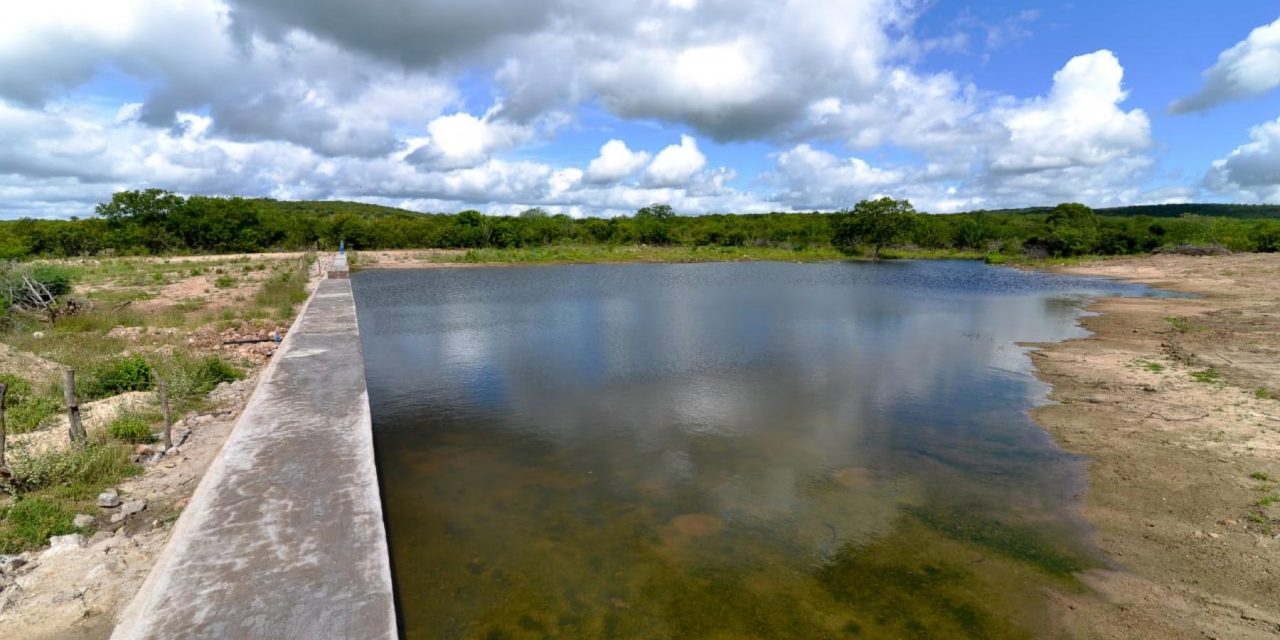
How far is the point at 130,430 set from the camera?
7.33 m

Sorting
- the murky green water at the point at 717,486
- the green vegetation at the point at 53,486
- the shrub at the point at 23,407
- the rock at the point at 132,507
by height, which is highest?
the shrub at the point at 23,407

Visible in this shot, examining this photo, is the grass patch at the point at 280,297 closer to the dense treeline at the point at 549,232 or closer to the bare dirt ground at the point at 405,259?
the bare dirt ground at the point at 405,259

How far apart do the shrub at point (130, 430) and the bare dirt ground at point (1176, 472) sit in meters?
9.67

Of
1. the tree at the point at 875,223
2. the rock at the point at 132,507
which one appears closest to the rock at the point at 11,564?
the rock at the point at 132,507

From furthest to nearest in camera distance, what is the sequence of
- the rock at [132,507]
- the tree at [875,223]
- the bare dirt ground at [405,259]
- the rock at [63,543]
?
the tree at [875,223]
the bare dirt ground at [405,259]
the rock at [132,507]
the rock at [63,543]

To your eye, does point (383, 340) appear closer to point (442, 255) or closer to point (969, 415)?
point (969, 415)

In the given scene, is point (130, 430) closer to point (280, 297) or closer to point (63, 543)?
point (63, 543)

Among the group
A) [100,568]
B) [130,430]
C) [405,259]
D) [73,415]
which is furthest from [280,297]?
[405,259]

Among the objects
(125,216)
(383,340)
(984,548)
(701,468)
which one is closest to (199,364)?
(383,340)

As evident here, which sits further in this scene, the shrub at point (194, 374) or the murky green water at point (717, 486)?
the shrub at point (194, 374)

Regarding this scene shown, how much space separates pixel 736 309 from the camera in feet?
76.7

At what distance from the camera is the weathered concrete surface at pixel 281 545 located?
11.0 feet

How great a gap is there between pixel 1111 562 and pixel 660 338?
1191cm

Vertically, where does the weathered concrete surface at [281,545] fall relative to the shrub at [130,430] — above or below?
above
